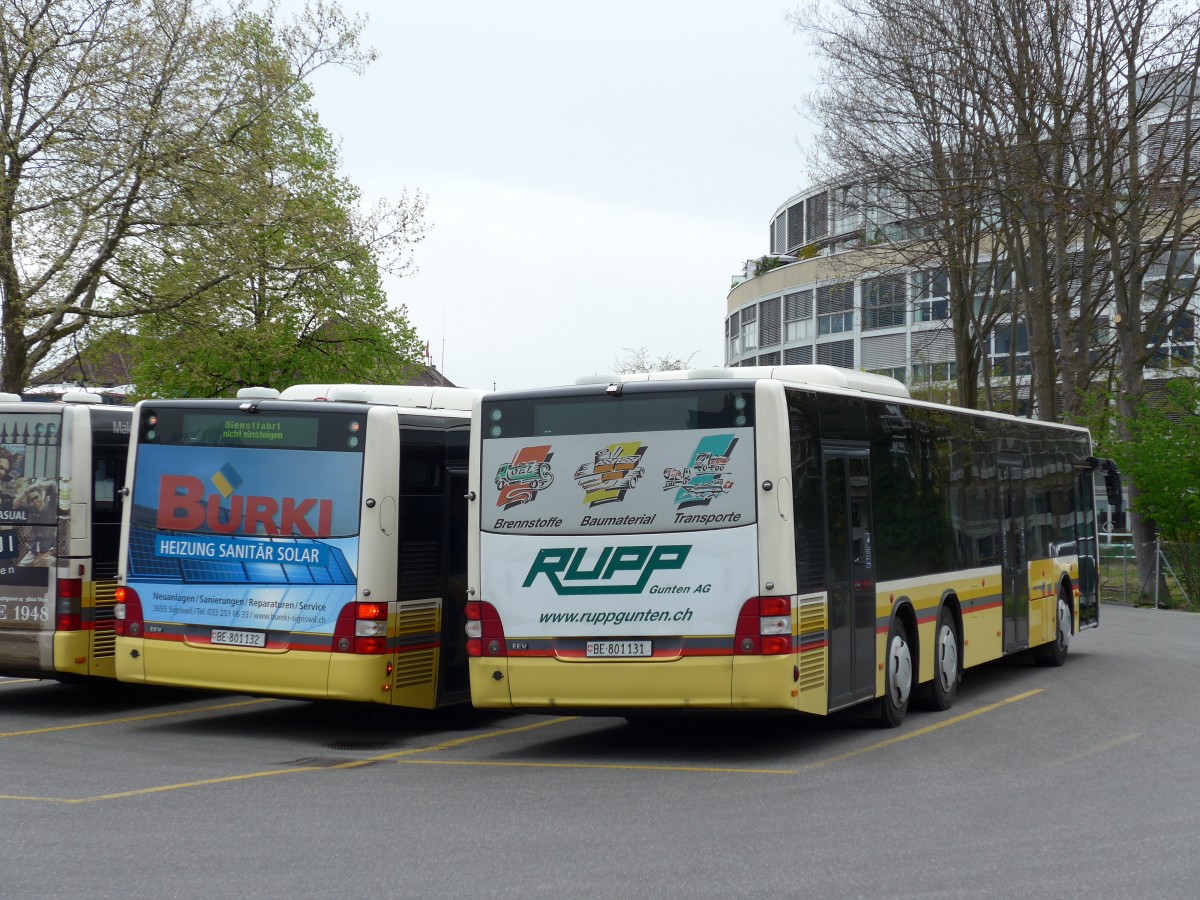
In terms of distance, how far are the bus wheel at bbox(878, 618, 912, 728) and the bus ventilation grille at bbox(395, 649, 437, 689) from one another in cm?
370

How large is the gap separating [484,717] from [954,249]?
2442cm

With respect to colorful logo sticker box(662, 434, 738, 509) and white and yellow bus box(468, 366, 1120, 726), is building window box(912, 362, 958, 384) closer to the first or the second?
white and yellow bus box(468, 366, 1120, 726)

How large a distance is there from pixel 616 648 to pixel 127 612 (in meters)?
4.37

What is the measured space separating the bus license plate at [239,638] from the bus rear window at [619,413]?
A: 250 centimetres

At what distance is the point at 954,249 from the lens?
→ 36344mm

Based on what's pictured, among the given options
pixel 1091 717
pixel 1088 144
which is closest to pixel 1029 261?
pixel 1088 144

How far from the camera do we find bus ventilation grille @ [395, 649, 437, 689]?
41.5 ft

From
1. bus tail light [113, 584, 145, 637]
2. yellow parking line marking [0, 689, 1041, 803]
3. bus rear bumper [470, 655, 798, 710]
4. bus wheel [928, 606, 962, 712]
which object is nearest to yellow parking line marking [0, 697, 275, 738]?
yellow parking line marking [0, 689, 1041, 803]

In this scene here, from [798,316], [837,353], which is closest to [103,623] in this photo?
[837,353]

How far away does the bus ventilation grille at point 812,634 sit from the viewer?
11148 mm

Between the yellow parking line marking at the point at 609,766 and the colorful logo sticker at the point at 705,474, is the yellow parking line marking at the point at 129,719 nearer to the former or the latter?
the yellow parking line marking at the point at 609,766

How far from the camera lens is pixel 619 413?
11.5 m

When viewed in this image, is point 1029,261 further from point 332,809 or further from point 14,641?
point 332,809

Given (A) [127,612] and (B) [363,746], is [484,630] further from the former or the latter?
(A) [127,612]
